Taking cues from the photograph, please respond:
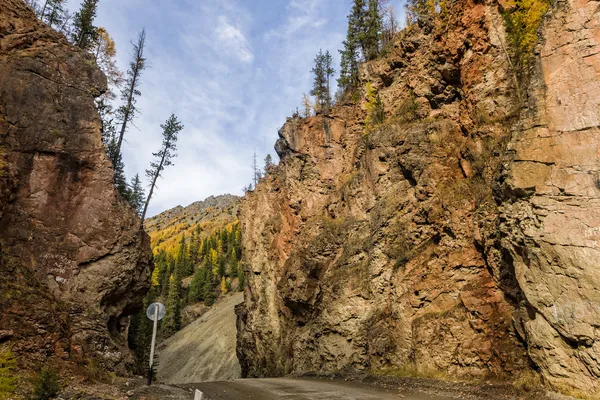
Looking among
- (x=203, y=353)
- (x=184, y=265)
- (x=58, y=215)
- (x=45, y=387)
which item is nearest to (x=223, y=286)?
(x=184, y=265)

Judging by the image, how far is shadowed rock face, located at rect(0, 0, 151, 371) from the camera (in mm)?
12984

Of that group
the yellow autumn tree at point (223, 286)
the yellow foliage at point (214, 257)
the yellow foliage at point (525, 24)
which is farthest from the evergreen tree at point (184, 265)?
the yellow foliage at point (525, 24)

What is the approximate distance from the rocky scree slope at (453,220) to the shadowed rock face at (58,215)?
1338cm

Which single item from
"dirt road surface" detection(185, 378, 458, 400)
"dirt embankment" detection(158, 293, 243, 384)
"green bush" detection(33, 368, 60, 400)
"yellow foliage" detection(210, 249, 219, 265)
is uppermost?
"yellow foliage" detection(210, 249, 219, 265)

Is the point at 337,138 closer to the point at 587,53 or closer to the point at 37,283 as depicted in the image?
the point at 587,53

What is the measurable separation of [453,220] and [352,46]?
3307 centimetres

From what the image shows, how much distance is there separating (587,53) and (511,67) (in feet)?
18.3

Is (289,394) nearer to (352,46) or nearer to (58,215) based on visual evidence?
(58,215)

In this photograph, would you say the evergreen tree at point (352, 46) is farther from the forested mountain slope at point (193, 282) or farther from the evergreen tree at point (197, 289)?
the evergreen tree at point (197, 289)

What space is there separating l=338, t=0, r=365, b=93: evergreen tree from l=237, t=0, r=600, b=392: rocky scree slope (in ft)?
35.6

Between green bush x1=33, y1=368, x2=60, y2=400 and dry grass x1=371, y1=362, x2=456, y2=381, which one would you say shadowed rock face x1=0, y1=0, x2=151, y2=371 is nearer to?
green bush x1=33, y1=368, x2=60, y2=400

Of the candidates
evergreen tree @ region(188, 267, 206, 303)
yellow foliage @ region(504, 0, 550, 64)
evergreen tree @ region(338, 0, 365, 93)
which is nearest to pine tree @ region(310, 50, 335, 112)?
evergreen tree @ region(338, 0, 365, 93)

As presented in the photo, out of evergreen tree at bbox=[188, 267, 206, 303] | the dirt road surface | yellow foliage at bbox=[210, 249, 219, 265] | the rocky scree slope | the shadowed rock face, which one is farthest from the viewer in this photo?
yellow foliage at bbox=[210, 249, 219, 265]

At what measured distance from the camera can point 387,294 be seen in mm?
20922
